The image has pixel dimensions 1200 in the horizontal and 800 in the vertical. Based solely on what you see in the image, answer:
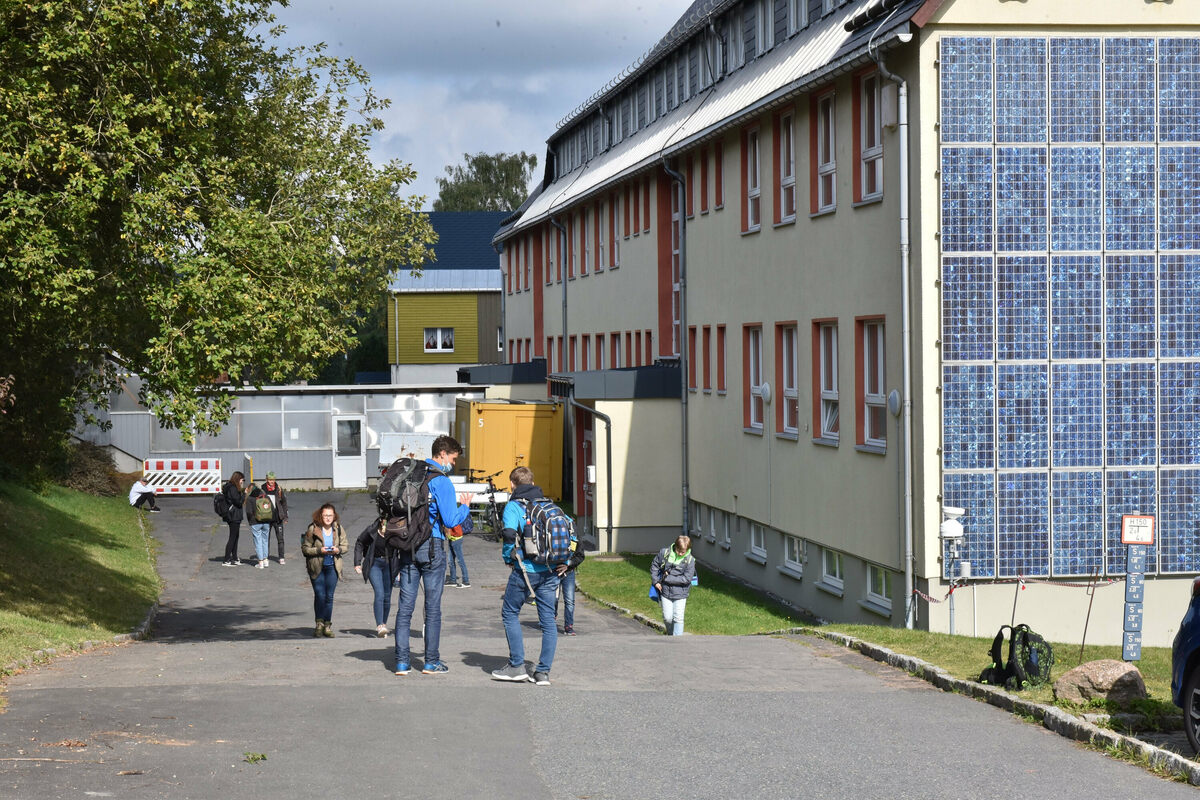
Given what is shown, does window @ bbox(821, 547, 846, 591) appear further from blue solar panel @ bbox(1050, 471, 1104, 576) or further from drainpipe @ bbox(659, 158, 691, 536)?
drainpipe @ bbox(659, 158, 691, 536)

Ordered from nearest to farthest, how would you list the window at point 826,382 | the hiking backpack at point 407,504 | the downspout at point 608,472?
the hiking backpack at point 407,504, the window at point 826,382, the downspout at point 608,472

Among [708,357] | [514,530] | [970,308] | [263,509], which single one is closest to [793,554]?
[708,357]

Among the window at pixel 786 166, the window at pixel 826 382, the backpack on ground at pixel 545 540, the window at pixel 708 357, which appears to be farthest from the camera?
the window at pixel 708 357

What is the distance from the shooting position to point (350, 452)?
45.9 m

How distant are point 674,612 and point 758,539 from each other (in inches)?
250

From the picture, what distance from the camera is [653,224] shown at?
32.0 metres

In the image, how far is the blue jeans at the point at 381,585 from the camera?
16.9 meters

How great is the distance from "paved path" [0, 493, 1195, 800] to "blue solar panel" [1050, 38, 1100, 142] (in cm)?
715

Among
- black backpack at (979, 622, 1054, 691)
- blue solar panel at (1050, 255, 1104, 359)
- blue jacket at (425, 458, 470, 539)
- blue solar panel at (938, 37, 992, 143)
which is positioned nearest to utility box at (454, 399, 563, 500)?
blue solar panel at (1050, 255, 1104, 359)

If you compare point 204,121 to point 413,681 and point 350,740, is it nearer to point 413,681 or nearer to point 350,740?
point 413,681

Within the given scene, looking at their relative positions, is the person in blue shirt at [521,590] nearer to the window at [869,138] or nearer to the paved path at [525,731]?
the paved path at [525,731]

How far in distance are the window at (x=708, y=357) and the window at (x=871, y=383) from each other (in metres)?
8.11

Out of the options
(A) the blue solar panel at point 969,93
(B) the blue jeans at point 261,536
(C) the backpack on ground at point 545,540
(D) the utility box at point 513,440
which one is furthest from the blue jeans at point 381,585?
(D) the utility box at point 513,440

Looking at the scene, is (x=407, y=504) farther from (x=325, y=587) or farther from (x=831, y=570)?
(x=831, y=570)
